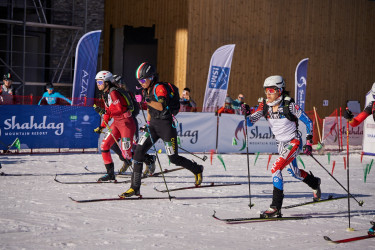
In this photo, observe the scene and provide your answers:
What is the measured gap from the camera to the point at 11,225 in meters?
6.66

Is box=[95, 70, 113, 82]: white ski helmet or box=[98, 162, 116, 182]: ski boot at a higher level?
box=[95, 70, 113, 82]: white ski helmet

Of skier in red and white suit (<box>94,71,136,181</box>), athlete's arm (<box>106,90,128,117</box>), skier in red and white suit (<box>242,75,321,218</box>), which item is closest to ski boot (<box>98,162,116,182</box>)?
skier in red and white suit (<box>94,71,136,181</box>)

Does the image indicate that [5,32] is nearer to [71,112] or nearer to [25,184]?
[71,112]

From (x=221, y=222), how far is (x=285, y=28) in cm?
2013

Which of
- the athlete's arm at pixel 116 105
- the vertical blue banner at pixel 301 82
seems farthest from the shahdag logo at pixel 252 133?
the athlete's arm at pixel 116 105

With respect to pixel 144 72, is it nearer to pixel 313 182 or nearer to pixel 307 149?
pixel 307 149

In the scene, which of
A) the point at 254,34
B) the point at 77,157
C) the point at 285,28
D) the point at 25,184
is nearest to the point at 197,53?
the point at 254,34

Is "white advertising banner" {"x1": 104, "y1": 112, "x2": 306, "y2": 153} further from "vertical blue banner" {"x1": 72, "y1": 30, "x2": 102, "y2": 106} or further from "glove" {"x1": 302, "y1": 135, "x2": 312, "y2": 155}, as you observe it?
"glove" {"x1": 302, "y1": 135, "x2": 312, "y2": 155}

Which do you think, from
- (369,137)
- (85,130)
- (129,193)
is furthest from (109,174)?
(369,137)

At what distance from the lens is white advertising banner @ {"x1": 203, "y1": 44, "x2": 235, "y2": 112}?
19328mm

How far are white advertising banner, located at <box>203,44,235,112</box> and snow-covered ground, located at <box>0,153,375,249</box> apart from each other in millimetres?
7278

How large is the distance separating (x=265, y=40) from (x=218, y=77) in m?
6.91

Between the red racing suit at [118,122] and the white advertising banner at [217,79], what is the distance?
8827 millimetres

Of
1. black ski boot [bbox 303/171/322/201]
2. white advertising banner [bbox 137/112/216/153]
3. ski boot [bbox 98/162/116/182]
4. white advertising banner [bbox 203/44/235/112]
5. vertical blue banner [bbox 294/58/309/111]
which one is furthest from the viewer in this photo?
vertical blue banner [bbox 294/58/309/111]
